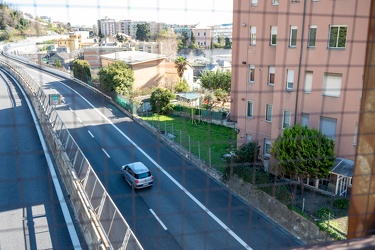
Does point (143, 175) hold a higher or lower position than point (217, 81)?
lower

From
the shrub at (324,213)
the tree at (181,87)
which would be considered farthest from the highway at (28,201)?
the tree at (181,87)

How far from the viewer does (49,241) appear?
2.28m

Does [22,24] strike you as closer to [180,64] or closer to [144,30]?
[144,30]

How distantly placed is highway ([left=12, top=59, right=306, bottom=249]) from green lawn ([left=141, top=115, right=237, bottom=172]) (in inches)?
10.8

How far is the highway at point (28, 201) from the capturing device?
223 cm

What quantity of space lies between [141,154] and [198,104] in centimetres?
329

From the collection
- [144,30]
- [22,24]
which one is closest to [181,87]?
[144,30]

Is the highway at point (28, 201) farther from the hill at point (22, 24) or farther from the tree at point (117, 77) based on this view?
the tree at point (117, 77)

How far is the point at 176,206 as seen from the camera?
4.09 meters

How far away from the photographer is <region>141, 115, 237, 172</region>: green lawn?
4751 mm

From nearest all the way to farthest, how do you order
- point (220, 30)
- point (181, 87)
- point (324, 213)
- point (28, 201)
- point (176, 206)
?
point (220, 30) < point (28, 201) < point (324, 213) < point (176, 206) < point (181, 87)

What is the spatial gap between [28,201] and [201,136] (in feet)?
11.4

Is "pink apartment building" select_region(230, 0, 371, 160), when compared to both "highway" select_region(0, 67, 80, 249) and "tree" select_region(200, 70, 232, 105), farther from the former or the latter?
"tree" select_region(200, 70, 232, 105)

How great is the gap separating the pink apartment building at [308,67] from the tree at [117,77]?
133 inches
